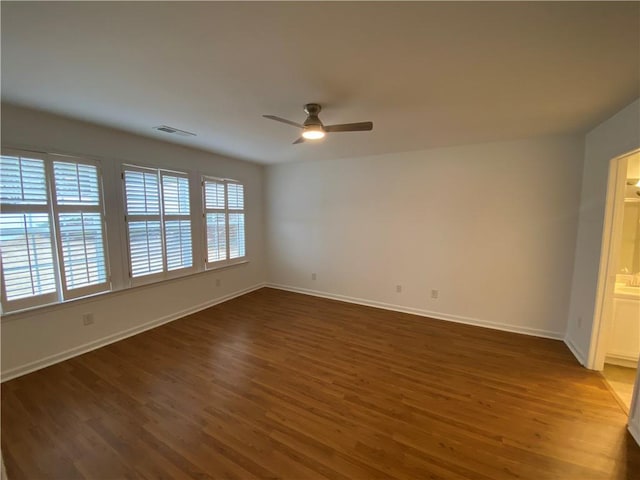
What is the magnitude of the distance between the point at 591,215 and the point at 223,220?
16.4 ft

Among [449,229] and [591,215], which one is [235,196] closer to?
[449,229]

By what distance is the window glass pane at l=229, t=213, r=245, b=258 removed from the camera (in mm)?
4893

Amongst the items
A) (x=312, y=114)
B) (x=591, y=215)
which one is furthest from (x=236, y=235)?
(x=591, y=215)

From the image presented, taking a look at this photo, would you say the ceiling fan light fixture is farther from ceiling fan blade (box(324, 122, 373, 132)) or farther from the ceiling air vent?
the ceiling air vent

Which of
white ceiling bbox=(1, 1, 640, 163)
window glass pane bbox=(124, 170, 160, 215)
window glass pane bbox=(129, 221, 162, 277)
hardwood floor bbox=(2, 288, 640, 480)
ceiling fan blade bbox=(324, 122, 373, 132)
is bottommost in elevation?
hardwood floor bbox=(2, 288, 640, 480)

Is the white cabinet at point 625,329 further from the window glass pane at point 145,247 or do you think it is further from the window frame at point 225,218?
the window glass pane at point 145,247

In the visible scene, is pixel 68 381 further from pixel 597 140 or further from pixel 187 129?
pixel 597 140

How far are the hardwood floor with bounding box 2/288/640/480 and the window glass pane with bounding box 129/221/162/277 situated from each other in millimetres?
910

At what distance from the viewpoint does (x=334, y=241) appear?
4914mm

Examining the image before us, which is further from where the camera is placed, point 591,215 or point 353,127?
point 591,215

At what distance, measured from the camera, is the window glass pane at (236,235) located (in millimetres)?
4893

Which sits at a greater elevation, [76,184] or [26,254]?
[76,184]

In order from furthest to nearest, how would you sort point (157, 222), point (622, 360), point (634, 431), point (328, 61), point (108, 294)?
point (157, 222)
point (108, 294)
point (622, 360)
point (634, 431)
point (328, 61)

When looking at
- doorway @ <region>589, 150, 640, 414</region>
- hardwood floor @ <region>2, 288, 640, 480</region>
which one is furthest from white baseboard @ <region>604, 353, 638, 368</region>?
hardwood floor @ <region>2, 288, 640, 480</region>
